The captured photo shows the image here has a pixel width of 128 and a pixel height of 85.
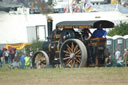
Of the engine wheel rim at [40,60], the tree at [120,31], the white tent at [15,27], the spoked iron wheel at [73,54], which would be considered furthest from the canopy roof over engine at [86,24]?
the white tent at [15,27]

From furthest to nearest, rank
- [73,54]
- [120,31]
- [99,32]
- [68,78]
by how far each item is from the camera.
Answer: [120,31]
[99,32]
[73,54]
[68,78]

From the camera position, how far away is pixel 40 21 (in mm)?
39188

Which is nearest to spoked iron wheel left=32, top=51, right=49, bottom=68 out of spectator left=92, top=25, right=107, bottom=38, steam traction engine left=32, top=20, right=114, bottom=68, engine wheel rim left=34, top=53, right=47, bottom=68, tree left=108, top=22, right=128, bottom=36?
engine wheel rim left=34, top=53, right=47, bottom=68

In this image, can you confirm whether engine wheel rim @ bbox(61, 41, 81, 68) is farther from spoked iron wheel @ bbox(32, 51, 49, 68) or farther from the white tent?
the white tent

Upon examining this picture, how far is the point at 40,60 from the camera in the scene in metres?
15.8

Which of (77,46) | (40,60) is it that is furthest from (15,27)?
(77,46)

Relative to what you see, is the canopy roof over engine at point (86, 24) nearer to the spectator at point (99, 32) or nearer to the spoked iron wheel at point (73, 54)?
the spectator at point (99, 32)

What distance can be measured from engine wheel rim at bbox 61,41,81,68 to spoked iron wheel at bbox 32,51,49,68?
1.30 m

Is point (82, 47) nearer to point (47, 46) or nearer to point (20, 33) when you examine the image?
point (47, 46)

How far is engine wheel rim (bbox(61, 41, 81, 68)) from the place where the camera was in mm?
13859

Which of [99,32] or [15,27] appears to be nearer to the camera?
[99,32]

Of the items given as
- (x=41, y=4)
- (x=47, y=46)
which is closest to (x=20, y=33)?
(x=41, y=4)

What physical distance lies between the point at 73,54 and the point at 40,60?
7.48 feet

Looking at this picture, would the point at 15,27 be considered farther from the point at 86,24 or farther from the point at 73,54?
the point at 86,24
